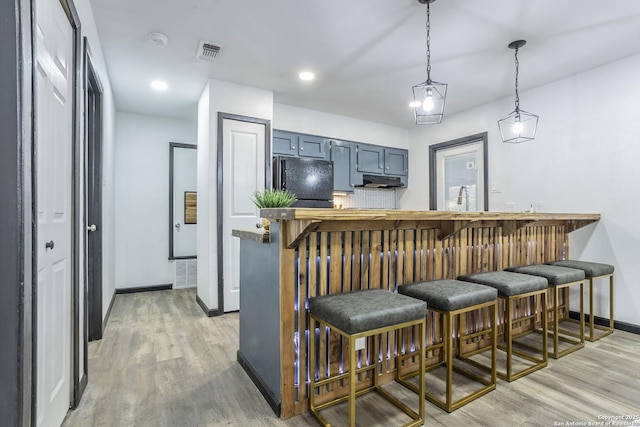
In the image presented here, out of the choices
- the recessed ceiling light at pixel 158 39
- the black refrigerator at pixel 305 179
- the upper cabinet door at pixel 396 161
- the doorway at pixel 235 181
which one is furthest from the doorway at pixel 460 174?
the recessed ceiling light at pixel 158 39

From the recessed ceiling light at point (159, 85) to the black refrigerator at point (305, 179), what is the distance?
4.84 ft

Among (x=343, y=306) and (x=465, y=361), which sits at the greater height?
(x=343, y=306)

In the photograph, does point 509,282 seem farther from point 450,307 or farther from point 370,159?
point 370,159

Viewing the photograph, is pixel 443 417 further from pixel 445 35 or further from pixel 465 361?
pixel 445 35

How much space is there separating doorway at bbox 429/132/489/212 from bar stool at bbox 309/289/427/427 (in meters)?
3.27

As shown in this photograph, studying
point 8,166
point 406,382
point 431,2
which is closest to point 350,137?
point 431,2

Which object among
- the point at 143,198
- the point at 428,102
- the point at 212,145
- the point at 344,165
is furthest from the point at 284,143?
the point at 428,102

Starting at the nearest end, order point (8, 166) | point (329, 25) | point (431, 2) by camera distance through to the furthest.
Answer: point (8, 166), point (431, 2), point (329, 25)

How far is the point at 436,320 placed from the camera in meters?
2.32

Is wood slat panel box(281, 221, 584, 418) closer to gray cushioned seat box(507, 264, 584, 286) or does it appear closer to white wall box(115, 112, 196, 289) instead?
gray cushioned seat box(507, 264, 584, 286)

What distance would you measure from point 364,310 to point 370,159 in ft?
12.8

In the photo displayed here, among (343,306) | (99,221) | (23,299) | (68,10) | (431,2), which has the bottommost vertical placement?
(343,306)

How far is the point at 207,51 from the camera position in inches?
114

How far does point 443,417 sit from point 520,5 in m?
2.77
